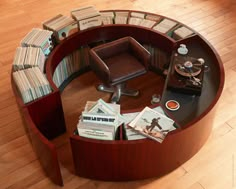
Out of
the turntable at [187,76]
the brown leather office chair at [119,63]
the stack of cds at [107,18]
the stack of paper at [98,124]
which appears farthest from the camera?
the stack of cds at [107,18]

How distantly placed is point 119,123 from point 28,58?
121cm

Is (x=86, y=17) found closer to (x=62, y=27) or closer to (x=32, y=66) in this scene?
(x=62, y=27)

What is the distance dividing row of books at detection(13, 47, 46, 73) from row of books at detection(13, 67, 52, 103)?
0.10m

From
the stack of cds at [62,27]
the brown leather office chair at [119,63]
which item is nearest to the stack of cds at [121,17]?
the brown leather office chair at [119,63]

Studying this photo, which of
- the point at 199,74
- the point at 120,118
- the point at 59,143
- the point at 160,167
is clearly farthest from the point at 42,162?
the point at 199,74

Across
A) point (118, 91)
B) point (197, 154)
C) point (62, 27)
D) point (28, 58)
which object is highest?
point (62, 27)

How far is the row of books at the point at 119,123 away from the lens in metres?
2.46

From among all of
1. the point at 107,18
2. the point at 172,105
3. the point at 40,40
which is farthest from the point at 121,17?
the point at 172,105

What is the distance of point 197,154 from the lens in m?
3.02

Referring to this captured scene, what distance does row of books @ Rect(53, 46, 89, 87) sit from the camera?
359 cm

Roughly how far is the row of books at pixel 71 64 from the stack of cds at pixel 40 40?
27 centimetres

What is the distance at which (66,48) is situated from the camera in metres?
3.53

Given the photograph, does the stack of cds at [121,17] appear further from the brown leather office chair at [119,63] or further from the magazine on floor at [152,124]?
the magazine on floor at [152,124]

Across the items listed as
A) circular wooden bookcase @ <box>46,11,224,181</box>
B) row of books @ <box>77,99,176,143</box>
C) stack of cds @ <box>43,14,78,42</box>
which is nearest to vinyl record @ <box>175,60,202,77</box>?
circular wooden bookcase @ <box>46,11,224,181</box>
